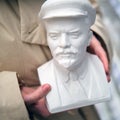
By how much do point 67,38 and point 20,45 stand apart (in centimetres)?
14

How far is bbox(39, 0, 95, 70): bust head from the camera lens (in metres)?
0.74

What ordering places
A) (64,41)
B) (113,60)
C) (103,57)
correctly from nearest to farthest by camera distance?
(64,41) < (103,57) < (113,60)

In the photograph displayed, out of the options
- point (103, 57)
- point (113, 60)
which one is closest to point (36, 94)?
point (103, 57)

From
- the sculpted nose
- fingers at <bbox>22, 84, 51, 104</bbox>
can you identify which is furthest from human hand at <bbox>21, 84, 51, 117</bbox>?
the sculpted nose

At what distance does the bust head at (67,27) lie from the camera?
0.74m

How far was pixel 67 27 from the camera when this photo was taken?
30.2 inches

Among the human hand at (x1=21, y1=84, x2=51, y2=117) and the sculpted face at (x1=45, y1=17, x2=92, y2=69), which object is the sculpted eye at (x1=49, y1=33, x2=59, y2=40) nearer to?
the sculpted face at (x1=45, y1=17, x2=92, y2=69)

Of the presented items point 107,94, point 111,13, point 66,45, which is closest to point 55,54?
point 66,45

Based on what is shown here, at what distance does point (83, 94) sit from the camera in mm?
824

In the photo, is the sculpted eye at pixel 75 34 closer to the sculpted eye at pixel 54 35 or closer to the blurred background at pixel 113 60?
the sculpted eye at pixel 54 35

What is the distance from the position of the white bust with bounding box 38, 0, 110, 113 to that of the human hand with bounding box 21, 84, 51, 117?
0.9 inches

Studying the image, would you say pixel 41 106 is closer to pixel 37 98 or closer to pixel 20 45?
pixel 37 98

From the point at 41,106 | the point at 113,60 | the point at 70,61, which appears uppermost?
the point at 70,61

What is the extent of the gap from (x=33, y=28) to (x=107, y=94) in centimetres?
26
